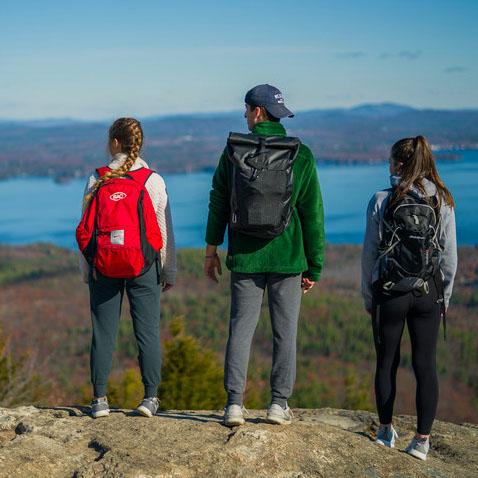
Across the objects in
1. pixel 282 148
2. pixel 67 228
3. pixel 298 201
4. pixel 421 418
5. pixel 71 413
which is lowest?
pixel 67 228

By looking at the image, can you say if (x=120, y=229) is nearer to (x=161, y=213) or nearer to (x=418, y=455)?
(x=161, y=213)

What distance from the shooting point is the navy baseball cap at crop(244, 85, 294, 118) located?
3762mm

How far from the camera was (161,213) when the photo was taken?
404 cm

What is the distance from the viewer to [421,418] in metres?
3.89

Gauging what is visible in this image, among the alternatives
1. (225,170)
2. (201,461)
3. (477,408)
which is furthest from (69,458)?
(477,408)

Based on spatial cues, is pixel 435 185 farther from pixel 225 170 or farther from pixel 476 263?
pixel 476 263

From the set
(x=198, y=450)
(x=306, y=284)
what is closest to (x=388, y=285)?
(x=306, y=284)

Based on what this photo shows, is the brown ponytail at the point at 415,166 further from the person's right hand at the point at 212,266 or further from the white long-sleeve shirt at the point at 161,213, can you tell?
the white long-sleeve shirt at the point at 161,213

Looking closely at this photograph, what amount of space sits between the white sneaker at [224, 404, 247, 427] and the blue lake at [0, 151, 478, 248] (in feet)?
247

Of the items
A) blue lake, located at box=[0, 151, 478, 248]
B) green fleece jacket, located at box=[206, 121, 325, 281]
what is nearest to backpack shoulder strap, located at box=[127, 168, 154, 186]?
green fleece jacket, located at box=[206, 121, 325, 281]

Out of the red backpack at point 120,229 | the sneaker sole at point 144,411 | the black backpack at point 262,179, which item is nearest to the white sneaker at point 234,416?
the sneaker sole at point 144,411

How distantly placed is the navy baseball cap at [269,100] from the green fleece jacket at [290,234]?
0.06m

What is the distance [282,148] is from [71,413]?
2040mm

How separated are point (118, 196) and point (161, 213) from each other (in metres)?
0.26
